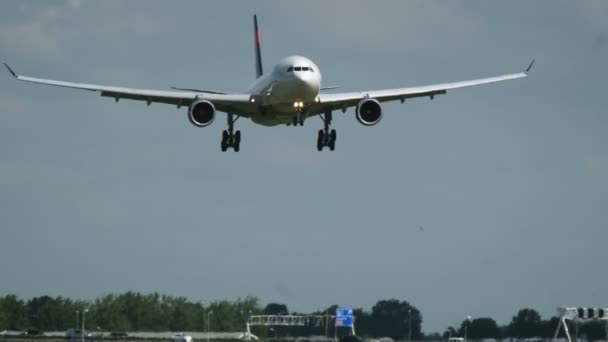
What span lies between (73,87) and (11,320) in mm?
91772

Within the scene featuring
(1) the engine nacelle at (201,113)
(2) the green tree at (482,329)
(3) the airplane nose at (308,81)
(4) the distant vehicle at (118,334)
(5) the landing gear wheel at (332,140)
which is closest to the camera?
(3) the airplane nose at (308,81)

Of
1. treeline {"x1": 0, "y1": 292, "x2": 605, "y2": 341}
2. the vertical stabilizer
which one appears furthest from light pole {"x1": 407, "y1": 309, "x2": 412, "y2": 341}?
the vertical stabilizer

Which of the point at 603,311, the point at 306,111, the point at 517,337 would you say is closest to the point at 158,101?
the point at 306,111

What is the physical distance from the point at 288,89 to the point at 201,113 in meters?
7.14

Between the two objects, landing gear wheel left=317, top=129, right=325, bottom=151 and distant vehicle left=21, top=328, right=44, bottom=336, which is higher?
landing gear wheel left=317, top=129, right=325, bottom=151

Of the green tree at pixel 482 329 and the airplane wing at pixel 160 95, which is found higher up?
the airplane wing at pixel 160 95

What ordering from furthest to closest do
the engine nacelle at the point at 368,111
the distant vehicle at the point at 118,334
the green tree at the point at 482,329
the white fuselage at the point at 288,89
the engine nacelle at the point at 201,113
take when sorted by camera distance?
the distant vehicle at the point at 118,334, the green tree at the point at 482,329, the engine nacelle at the point at 368,111, the engine nacelle at the point at 201,113, the white fuselage at the point at 288,89

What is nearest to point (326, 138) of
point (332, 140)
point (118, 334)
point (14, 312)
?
point (332, 140)

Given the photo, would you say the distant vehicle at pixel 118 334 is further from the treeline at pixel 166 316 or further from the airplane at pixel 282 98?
the airplane at pixel 282 98

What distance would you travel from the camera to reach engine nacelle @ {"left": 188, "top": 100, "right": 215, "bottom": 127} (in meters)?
79.6

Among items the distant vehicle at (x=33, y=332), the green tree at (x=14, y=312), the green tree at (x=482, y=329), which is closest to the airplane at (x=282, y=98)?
the green tree at (x=482, y=329)

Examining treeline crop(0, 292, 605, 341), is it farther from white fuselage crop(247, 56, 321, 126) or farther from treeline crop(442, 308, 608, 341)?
white fuselage crop(247, 56, 321, 126)

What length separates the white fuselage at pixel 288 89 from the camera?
2960 inches

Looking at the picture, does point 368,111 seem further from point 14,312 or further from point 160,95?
point 14,312
